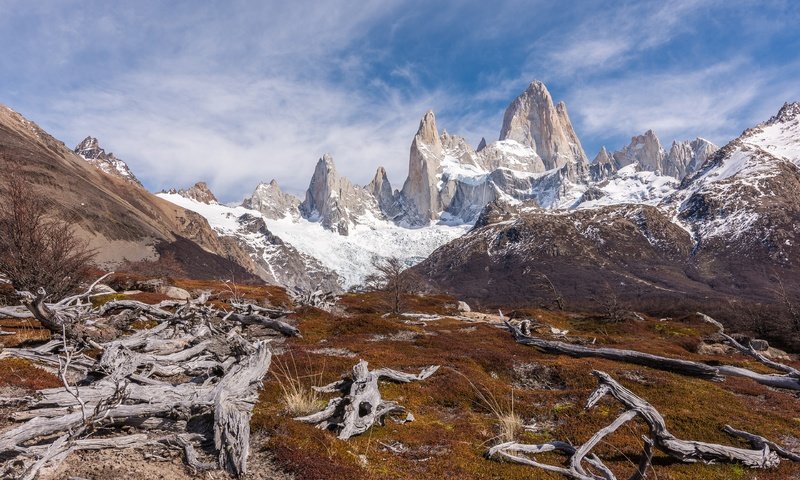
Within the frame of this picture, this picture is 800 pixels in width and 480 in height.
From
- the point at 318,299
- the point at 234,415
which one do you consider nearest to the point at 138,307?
the point at 234,415

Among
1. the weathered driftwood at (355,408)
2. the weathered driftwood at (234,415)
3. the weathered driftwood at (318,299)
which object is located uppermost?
the weathered driftwood at (318,299)

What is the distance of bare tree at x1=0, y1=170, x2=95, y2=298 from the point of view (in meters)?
22.8

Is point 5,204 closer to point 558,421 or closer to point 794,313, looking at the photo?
point 558,421

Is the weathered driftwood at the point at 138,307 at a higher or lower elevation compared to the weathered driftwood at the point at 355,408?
higher

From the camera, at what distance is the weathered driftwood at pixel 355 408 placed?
10.5 meters

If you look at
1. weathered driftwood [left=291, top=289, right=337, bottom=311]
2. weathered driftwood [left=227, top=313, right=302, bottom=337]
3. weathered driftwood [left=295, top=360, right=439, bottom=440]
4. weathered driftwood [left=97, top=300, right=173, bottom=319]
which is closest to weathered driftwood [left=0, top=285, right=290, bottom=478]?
weathered driftwood [left=295, top=360, right=439, bottom=440]

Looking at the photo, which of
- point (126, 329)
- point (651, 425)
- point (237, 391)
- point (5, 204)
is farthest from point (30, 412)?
point (5, 204)

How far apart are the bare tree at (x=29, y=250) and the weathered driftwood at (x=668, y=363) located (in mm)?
26228

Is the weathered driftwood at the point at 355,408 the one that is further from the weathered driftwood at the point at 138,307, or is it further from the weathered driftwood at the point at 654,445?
the weathered driftwood at the point at 138,307

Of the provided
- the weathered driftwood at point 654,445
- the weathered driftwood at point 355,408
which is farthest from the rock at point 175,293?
the weathered driftwood at point 654,445

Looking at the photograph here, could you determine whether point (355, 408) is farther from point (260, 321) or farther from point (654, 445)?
point (260, 321)

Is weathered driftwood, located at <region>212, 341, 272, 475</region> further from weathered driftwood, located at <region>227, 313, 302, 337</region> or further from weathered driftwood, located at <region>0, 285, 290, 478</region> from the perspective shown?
weathered driftwood, located at <region>227, 313, 302, 337</region>

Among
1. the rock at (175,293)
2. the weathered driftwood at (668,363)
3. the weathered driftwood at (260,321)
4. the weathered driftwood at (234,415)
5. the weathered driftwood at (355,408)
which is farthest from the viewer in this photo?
the rock at (175,293)

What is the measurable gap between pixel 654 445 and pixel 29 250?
93.9 feet
